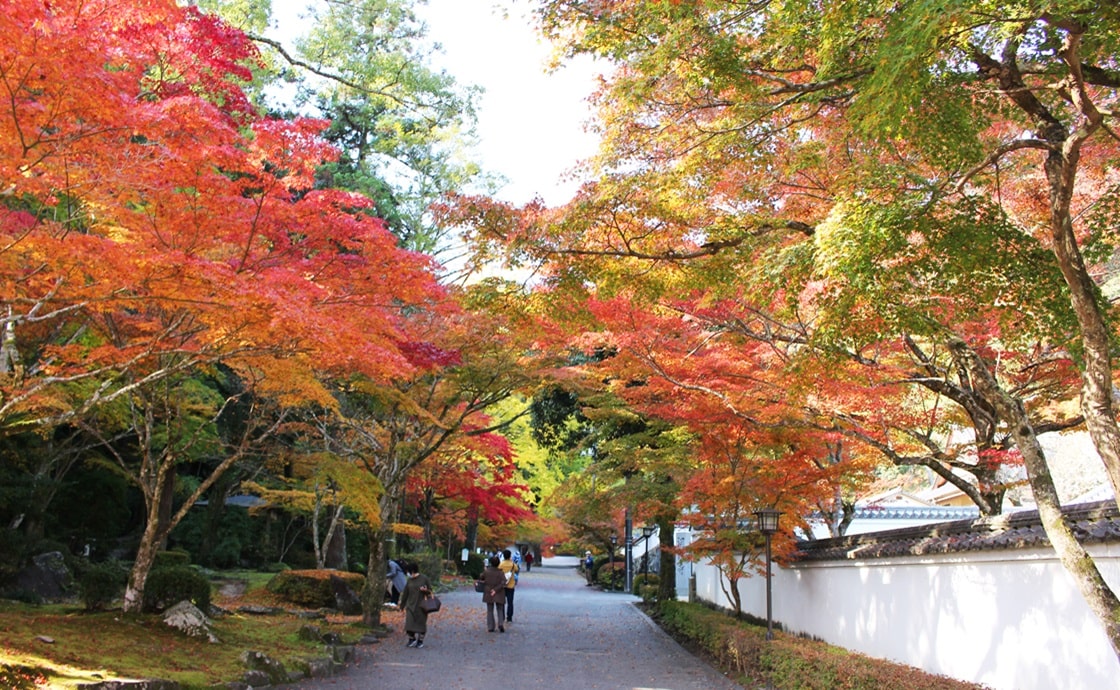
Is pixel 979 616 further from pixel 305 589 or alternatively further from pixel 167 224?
pixel 305 589

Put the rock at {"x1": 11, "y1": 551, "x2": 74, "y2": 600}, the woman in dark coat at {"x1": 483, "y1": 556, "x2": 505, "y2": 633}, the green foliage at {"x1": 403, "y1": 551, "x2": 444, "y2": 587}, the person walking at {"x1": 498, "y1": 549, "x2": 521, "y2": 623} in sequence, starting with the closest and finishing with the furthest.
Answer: the rock at {"x1": 11, "y1": 551, "x2": 74, "y2": 600}
the woman in dark coat at {"x1": 483, "y1": 556, "x2": 505, "y2": 633}
the person walking at {"x1": 498, "y1": 549, "x2": 521, "y2": 623}
the green foliage at {"x1": 403, "y1": 551, "x2": 444, "y2": 587}

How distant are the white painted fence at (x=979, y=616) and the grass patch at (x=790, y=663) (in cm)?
51

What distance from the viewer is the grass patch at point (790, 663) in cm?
776

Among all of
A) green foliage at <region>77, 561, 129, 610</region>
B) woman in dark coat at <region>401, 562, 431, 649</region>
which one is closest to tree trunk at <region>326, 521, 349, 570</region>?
woman in dark coat at <region>401, 562, 431, 649</region>

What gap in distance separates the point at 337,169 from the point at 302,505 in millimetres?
8966

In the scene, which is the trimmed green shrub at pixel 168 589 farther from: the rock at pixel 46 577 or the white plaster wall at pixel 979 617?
the white plaster wall at pixel 979 617

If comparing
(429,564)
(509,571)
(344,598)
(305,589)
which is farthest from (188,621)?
(429,564)

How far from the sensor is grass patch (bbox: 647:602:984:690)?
7.76 m

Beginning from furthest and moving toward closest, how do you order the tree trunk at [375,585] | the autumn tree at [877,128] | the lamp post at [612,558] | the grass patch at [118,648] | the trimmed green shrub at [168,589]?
the lamp post at [612,558] < the tree trunk at [375,585] < the trimmed green shrub at [168,589] < the grass patch at [118,648] < the autumn tree at [877,128]

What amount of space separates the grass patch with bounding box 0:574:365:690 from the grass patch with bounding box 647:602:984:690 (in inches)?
224

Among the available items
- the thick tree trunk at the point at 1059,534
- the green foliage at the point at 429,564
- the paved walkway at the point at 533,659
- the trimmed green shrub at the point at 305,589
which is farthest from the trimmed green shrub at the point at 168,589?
the green foliage at the point at 429,564

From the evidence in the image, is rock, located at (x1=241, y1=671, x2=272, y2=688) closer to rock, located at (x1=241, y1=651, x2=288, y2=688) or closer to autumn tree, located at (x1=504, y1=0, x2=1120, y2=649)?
rock, located at (x1=241, y1=651, x2=288, y2=688)

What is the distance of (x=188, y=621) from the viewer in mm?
10219

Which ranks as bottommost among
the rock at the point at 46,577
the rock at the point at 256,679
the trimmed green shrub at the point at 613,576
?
the trimmed green shrub at the point at 613,576
